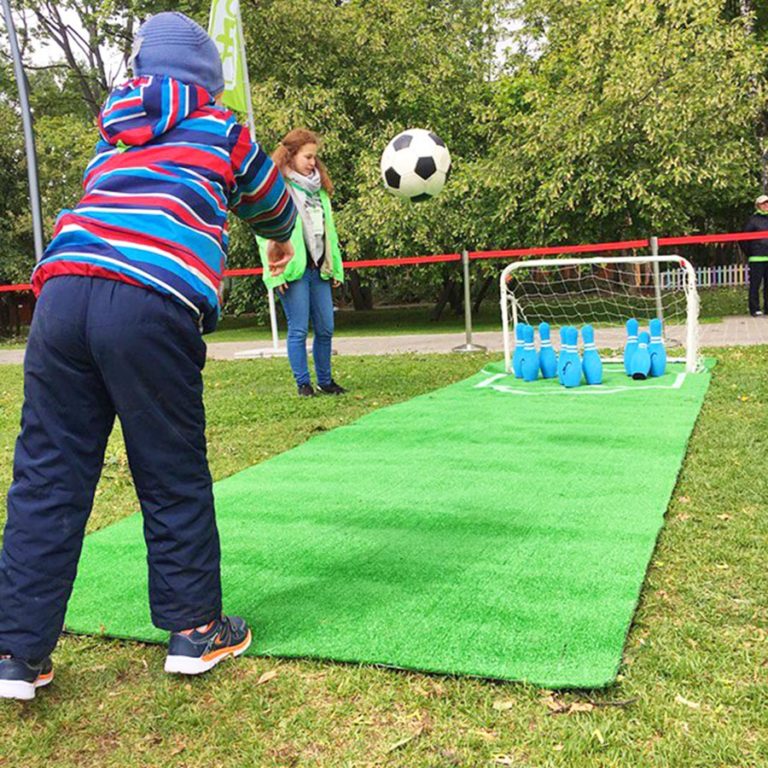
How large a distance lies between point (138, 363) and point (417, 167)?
5538 millimetres

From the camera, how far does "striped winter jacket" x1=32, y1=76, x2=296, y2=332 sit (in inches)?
84.1

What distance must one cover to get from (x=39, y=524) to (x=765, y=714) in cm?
187

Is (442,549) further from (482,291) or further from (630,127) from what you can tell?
(482,291)

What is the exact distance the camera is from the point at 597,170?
13.0m

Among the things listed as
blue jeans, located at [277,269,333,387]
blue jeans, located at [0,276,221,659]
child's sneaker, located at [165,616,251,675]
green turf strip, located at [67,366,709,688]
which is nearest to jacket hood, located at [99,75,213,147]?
blue jeans, located at [0,276,221,659]

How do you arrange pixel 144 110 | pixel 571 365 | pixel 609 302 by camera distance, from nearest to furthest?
pixel 144 110, pixel 571 365, pixel 609 302

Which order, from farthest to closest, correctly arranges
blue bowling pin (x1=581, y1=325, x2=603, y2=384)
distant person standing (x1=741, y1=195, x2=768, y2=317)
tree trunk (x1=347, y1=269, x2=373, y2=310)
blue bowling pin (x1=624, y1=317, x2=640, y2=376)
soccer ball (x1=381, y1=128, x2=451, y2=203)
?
tree trunk (x1=347, y1=269, x2=373, y2=310), distant person standing (x1=741, y1=195, x2=768, y2=317), blue bowling pin (x1=624, y1=317, x2=640, y2=376), soccer ball (x1=381, y1=128, x2=451, y2=203), blue bowling pin (x1=581, y1=325, x2=603, y2=384)

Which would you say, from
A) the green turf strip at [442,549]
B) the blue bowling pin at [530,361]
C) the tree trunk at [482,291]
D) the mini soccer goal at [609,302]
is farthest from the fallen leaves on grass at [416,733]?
the tree trunk at [482,291]

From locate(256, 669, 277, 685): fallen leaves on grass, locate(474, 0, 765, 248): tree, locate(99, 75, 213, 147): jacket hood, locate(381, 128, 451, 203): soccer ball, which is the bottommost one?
locate(256, 669, 277, 685): fallen leaves on grass

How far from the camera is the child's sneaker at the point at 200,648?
223cm

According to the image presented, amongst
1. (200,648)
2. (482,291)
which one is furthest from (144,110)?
(482,291)

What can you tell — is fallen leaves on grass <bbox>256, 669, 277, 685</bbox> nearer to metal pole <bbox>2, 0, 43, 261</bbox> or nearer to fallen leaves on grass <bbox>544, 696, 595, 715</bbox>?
fallen leaves on grass <bbox>544, 696, 595, 715</bbox>

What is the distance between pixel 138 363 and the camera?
2.10 metres

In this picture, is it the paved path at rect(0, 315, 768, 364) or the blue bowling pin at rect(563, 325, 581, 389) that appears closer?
the blue bowling pin at rect(563, 325, 581, 389)
